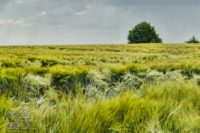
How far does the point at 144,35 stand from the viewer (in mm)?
102250

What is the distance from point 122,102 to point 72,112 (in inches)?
28.9

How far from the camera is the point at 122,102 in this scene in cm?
482

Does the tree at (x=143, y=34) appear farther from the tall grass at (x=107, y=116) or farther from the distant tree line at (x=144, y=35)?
the tall grass at (x=107, y=116)

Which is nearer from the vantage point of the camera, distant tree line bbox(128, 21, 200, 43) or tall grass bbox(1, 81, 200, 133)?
tall grass bbox(1, 81, 200, 133)

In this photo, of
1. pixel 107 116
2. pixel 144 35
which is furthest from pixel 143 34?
pixel 107 116

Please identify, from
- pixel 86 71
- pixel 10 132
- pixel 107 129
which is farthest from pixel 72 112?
pixel 86 71

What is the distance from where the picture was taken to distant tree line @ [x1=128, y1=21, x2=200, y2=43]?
333ft

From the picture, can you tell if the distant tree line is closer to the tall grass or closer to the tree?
the tree

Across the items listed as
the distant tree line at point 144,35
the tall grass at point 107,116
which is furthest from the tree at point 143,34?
the tall grass at point 107,116

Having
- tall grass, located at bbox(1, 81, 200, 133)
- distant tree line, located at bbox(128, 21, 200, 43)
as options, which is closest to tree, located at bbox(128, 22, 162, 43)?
distant tree line, located at bbox(128, 21, 200, 43)

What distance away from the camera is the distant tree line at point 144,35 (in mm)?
101500

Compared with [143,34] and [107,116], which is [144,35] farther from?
[107,116]

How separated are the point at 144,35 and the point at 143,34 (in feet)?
0.95

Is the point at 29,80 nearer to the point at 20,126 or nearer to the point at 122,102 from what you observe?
the point at 122,102
